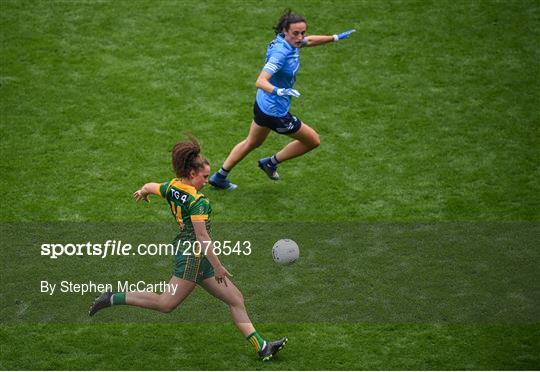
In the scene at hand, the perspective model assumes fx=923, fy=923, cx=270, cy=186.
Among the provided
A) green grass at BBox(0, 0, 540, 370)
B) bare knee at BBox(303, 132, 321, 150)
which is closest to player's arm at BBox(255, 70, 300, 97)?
bare knee at BBox(303, 132, 321, 150)

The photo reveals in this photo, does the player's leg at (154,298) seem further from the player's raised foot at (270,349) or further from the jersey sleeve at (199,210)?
the player's raised foot at (270,349)

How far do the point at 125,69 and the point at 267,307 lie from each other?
6321mm

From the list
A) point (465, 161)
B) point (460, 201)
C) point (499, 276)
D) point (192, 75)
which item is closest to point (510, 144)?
point (465, 161)

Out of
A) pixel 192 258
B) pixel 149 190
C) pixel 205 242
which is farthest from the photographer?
pixel 149 190

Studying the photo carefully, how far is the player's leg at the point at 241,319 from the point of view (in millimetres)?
9281

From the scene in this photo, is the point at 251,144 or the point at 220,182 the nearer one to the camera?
the point at 251,144

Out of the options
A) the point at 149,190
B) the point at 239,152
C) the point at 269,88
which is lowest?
the point at 239,152

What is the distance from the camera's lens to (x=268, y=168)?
12.8 meters

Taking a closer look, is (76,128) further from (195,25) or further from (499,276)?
(499,276)

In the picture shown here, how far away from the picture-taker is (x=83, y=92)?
14.6 m

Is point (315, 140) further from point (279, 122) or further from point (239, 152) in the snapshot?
point (239, 152)

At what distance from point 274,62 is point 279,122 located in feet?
2.84

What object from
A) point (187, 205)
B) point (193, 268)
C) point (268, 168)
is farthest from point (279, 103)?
point (193, 268)

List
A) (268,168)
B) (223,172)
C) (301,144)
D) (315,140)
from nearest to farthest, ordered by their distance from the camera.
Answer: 1. (315,140)
2. (301,144)
3. (223,172)
4. (268,168)
